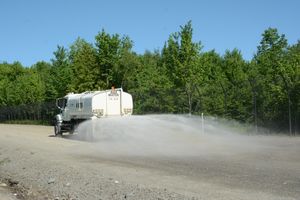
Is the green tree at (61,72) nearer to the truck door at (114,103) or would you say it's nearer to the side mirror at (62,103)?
the side mirror at (62,103)

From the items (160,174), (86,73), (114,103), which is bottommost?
(160,174)

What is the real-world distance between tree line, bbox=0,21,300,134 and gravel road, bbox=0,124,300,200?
616cm

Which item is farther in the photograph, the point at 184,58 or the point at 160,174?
the point at 184,58

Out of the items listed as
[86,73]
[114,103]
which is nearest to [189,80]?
[114,103]

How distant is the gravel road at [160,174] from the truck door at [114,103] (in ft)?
30.9

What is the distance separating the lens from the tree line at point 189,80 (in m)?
29.4

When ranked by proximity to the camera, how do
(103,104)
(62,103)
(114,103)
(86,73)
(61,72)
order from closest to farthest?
1. (103,104)
2. (114,103)
3. (62,103)
4. (86,73)
5. (61,72)

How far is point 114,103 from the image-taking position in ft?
109

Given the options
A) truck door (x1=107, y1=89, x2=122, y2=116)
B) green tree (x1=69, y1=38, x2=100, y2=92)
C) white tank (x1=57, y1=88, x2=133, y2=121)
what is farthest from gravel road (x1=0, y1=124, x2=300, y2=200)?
green tree (x1=69, y1=38, x2=100, y2=92)

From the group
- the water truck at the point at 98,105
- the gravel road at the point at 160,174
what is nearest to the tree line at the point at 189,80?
the water truck at the point at 98,105

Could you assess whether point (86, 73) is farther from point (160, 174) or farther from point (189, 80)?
point (160, 174)

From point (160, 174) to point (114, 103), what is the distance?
61.2 ft

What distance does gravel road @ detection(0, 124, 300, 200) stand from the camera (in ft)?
39.1

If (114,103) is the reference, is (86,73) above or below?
above
